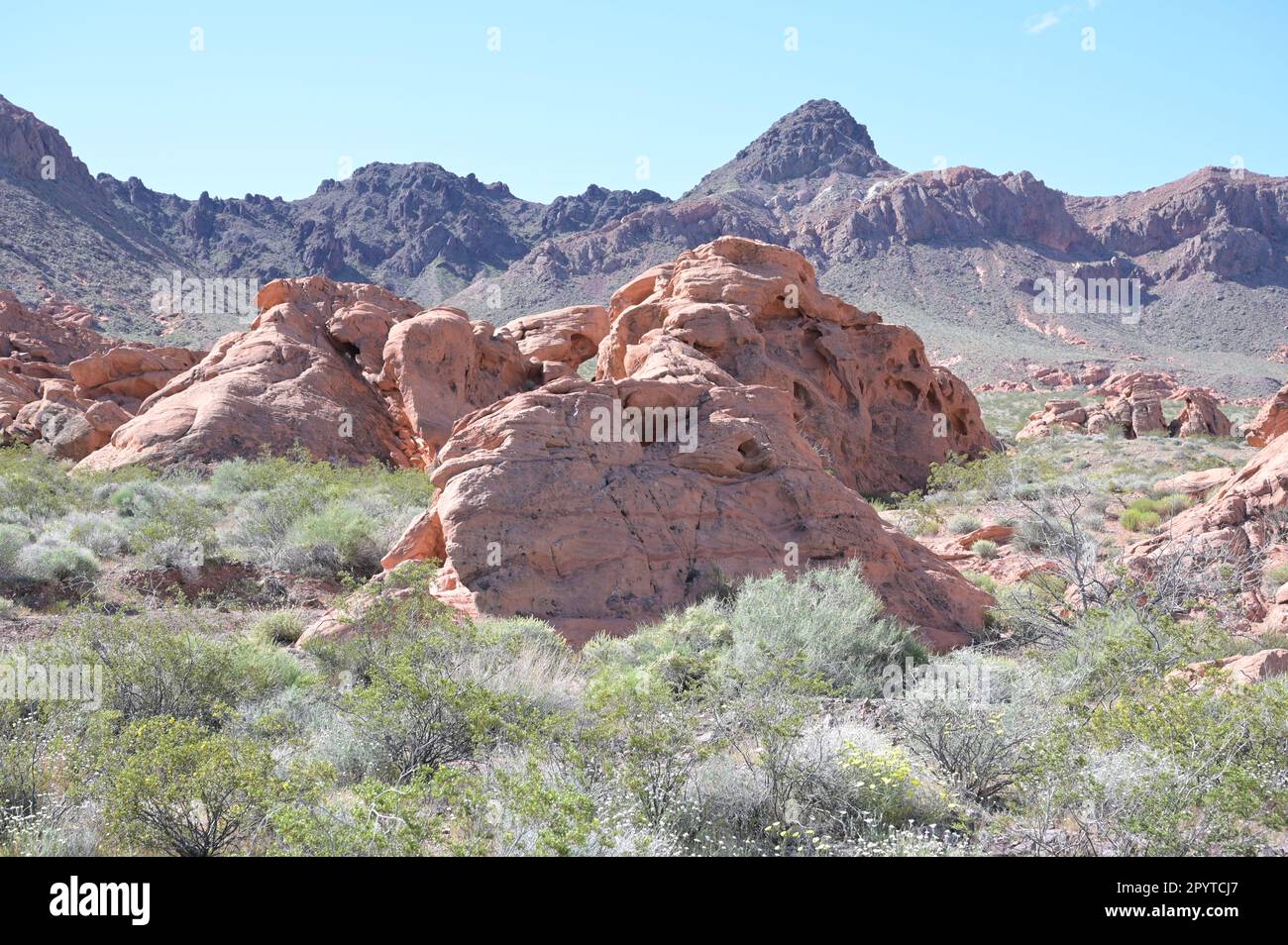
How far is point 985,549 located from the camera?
1409 centimetres

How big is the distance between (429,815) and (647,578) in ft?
15.8

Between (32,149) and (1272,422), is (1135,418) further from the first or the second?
(32,149)

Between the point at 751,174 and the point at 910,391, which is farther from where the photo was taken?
the point at 751,174

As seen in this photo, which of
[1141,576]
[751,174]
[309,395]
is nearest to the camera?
[1141,576]

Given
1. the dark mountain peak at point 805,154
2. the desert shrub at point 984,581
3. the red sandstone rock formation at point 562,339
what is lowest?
the desert shrub at point 984,581

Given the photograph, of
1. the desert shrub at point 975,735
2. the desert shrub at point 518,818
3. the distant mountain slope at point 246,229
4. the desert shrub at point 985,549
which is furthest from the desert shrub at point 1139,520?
the distant mountain slope at point 246,229

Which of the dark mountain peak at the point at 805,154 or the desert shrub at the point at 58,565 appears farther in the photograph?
the dark mountain peak at the point at 805,154

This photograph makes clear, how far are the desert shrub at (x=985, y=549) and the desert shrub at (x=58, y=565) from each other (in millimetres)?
12265

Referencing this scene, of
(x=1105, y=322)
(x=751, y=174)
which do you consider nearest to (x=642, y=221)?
(x=751, y=174)

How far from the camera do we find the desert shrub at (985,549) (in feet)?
45.8

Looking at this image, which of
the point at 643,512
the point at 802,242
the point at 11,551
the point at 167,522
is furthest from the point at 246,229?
the point at 643,512

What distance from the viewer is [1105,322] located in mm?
73000

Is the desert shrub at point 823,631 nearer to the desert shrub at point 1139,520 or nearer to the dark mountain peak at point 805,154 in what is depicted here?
the desert shrub at point 1139,520
